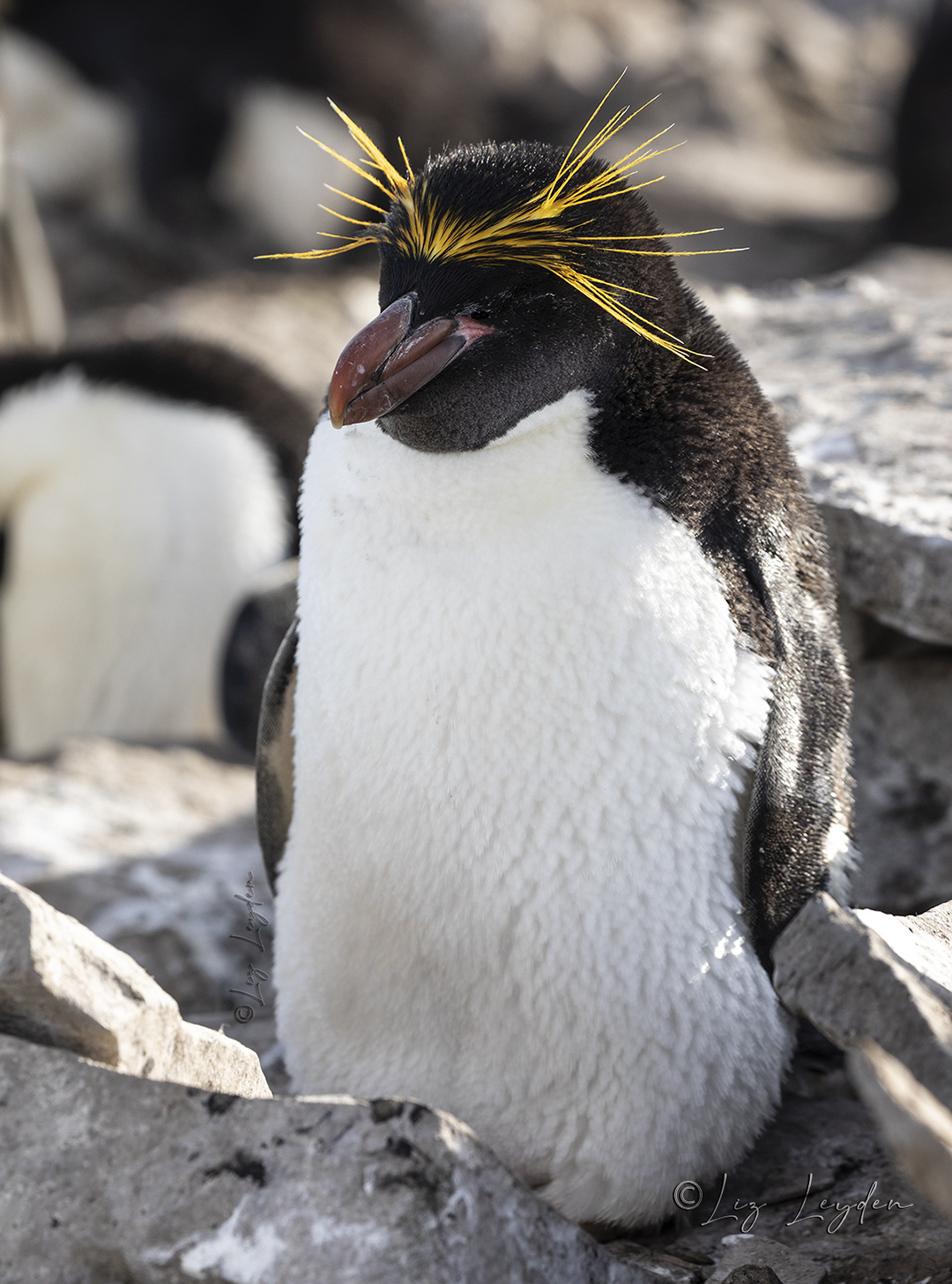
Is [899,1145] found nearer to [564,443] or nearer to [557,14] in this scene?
[564,443]

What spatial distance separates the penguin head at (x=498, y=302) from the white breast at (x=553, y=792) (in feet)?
0.15

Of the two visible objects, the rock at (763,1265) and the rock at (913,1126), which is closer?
the rock at (913,1126)

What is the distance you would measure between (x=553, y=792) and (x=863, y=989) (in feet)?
1.28

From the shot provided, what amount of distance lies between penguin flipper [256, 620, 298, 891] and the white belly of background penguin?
180 mm

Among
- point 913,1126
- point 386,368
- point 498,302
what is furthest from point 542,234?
point 913,1126

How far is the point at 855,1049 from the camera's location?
105 centimetres

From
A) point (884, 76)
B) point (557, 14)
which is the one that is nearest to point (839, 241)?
point (557, 14)

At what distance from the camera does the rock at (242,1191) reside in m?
1.08

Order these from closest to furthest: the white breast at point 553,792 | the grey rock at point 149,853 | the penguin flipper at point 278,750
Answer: the white breast at point 553,792 < the penguin flipper at point 278,750 < the grey rock at point 149,853

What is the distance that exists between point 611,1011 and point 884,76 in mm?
11097

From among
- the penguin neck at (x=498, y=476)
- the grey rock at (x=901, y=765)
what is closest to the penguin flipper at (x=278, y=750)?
the penguin neck at (x=498, y=476)
